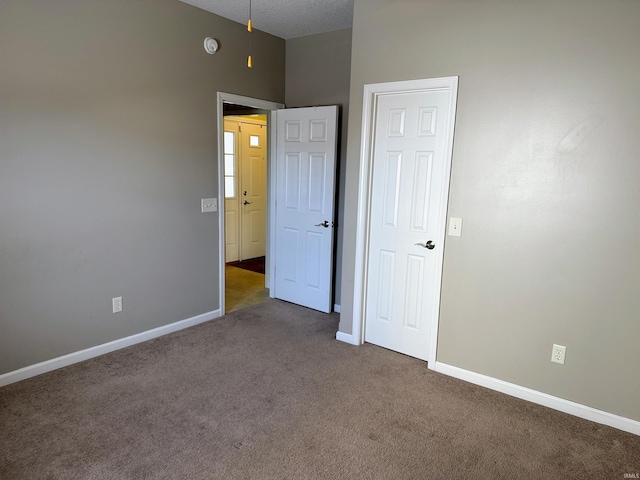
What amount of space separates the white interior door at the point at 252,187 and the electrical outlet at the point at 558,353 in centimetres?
421

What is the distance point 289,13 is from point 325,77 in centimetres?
72

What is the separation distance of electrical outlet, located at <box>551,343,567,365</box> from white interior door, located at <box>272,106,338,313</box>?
2.08 meters

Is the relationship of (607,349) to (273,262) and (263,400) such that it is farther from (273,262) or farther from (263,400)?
(273,262)

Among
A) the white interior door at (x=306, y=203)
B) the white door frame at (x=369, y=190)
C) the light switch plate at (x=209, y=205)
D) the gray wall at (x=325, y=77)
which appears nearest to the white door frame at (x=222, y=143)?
the light switch plate at (x=209, y=205)

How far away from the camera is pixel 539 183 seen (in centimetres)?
253

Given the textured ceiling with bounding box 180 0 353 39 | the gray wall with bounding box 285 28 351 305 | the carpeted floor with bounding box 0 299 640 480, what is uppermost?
the textured ceiling with bounding box 180 0 353 39

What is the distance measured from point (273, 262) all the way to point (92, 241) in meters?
1.96

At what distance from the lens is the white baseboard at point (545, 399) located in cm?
243

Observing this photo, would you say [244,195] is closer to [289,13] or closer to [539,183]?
[289,13]

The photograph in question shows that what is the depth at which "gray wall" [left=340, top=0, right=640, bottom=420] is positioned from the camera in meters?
2.29

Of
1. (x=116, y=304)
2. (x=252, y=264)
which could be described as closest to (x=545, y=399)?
(x=116, y=304)

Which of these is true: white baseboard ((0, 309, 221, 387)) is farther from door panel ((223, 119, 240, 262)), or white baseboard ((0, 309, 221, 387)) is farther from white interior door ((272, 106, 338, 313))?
door panel ((223, 119, 240, 262))

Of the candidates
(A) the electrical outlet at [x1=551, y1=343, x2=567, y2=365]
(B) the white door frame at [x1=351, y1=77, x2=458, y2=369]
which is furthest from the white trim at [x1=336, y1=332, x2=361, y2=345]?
(A) the electrical outlet at [x1=551, y1=343, x2=567, y2=365]

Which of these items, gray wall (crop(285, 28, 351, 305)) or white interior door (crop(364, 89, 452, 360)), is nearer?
white interior door (crop(364, 89, 452, 360))
